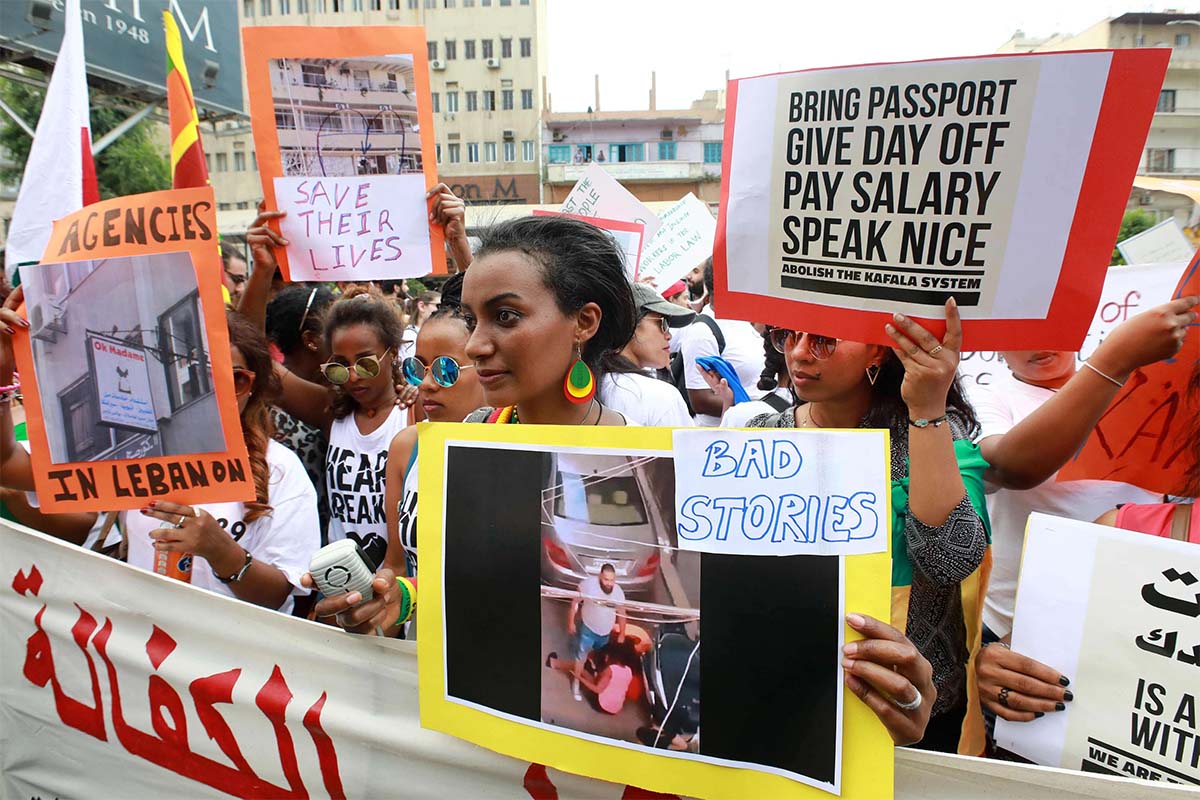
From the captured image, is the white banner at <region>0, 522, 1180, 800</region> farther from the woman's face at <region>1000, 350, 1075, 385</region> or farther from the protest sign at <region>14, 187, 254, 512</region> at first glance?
the woman's face at <region>1000, 350, 1075, 385</region>

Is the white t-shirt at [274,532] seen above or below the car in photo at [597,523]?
below

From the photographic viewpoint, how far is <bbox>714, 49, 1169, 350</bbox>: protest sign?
130cm

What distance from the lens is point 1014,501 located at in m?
2.23

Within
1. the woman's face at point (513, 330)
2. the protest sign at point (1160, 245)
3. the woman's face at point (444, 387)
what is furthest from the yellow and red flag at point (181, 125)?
the protest sign at point (1160, 245)

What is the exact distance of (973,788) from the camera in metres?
1.35

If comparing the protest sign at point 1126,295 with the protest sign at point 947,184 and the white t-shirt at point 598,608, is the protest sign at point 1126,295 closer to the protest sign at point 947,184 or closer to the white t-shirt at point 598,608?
the protest sign at point 947,184

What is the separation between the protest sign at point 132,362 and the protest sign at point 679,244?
3352mm

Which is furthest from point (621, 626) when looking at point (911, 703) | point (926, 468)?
point (926, 468)

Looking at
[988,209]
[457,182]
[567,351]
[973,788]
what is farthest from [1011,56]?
[457,182]

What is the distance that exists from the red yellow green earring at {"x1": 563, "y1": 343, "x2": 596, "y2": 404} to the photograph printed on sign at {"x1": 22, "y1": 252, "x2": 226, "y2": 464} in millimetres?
941

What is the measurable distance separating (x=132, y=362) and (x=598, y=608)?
5.06ft

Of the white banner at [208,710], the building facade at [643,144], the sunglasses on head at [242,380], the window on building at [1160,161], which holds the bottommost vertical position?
the white banner at [208,710]

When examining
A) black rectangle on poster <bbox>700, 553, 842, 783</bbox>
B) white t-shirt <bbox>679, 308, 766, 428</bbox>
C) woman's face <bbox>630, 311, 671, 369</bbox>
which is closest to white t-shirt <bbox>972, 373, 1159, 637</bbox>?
black rectangle on poster <bbox>700, 553, 842, 783</bbox>

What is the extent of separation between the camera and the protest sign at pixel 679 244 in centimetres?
521
